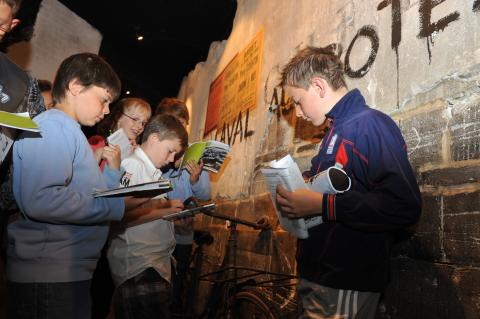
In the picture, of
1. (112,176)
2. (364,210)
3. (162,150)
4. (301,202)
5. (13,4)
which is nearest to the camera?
(364,210)

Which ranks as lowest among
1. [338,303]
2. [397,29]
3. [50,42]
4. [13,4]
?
[338,303]

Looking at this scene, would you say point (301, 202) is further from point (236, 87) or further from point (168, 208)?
point (236, 87)

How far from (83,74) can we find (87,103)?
12cm

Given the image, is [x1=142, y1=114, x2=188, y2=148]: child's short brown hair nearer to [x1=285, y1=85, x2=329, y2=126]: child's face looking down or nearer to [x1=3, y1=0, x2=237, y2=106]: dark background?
[x1=285, y1=85, x2=329, y2=126]: child's face looking down

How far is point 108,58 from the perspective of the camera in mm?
6820

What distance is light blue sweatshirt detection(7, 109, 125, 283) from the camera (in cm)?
119

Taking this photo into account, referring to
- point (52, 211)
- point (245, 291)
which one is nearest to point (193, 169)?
point (245, 291)

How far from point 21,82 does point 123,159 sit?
0.71 meters

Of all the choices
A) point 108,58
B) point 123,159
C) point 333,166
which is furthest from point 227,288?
point 108,58

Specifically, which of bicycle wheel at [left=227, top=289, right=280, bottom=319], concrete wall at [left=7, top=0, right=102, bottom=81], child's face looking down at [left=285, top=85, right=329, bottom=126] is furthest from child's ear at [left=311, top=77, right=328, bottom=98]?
concrete wall at [left=7, top=0, right=102, bottom=81]

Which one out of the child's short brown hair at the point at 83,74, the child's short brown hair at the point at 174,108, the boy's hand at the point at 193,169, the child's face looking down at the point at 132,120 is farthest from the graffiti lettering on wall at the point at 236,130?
the child's short brown hair at the point at 83,74

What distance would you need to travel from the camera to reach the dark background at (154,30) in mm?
5263

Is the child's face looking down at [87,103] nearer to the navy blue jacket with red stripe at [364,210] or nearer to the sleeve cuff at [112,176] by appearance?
the sleeve cuff at [112,176]

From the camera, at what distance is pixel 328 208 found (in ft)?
3.77
